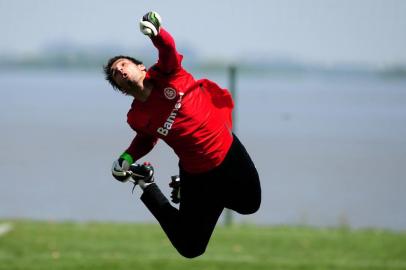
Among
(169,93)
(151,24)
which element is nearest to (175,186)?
(169,93)

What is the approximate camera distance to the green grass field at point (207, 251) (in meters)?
10.3

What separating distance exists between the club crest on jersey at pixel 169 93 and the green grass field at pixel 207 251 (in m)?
3.56

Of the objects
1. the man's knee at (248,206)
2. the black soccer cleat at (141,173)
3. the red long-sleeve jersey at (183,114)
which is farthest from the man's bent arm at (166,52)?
the man's knee at (248,206)

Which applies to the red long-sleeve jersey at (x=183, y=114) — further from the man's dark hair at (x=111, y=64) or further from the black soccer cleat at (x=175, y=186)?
the black soccer cleat at (x=175, y=186)

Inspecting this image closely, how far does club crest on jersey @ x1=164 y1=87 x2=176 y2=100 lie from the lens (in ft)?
22.7

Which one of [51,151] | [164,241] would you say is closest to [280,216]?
[164,241]

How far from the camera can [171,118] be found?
22.8 ft

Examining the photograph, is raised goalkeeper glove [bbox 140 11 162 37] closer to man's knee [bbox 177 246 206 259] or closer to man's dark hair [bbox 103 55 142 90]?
man's dark hair [bbox 103 55 142 90]

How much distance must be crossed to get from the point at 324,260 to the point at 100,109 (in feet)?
26.7

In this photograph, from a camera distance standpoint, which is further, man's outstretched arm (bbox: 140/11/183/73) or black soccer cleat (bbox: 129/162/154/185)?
black soccer cleat (bbox: 129/162/154/185)

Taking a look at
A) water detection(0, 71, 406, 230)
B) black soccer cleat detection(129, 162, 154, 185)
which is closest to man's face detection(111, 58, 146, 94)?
black soccer cleat detection(129, 162, 154, 185)

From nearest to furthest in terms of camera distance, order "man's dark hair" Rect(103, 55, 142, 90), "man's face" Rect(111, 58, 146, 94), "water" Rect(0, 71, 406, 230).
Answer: "man's face" Rect(111, 58, 146, 94) < "man's dark hair" Rect(103, 55, 142, 90) < "water" Rect(0, 71, 406, 230)

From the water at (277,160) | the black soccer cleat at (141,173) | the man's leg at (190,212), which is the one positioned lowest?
the water at (277,160)

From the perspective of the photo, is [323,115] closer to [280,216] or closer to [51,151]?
[280,216]
